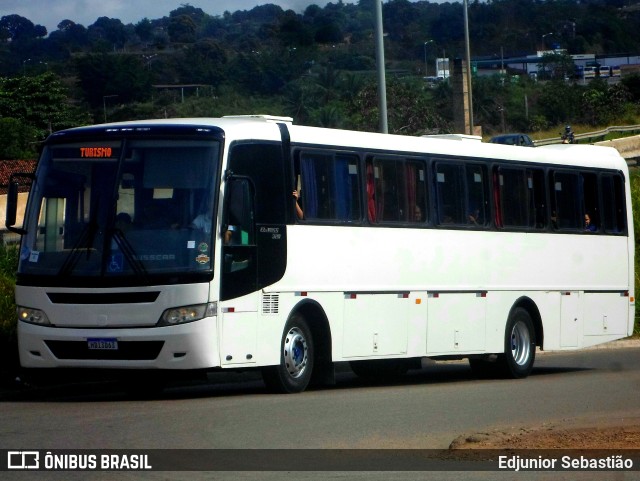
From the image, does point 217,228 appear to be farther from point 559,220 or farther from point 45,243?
point 559,220

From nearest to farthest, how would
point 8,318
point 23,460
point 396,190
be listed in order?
1. point 23,460
2. point 396,190
3. point 8,318

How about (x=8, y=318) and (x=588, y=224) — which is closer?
(x=8, y=318)

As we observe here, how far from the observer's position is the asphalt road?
11188mm

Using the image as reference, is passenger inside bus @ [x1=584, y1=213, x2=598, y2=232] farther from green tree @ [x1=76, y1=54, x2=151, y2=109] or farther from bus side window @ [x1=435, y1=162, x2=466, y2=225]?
green tree @ [x1=76, y1=54, x2=151, y2=109]

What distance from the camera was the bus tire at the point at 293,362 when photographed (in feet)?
50.1

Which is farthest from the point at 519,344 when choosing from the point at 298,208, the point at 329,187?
the point at 298,208

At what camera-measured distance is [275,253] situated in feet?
50.0

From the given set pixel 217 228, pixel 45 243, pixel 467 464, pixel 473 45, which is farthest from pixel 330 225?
pixel 473 45

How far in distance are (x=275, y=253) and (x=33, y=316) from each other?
275cm

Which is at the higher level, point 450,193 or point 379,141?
point 379,141

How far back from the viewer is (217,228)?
14414 millimetres

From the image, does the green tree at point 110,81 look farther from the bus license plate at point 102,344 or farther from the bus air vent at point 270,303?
the bus license plate at point 102,344

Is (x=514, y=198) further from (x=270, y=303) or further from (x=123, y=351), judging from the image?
(x=123, y=351)

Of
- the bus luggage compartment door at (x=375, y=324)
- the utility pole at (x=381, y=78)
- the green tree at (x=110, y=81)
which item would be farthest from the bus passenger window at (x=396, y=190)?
the green tree at (x=110, y=81)
